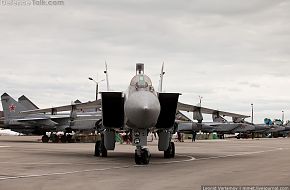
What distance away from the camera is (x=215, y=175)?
431 inches

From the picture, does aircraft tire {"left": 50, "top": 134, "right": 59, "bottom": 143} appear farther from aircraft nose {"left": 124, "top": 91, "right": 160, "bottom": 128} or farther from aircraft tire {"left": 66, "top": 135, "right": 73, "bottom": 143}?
aircraft nose {"left": 124, "top": 91, "right": 160, "bottom": 128}

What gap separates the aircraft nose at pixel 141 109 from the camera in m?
13.4

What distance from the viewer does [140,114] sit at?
13.4m

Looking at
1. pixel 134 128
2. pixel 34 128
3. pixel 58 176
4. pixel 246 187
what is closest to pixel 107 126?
pixel 134 128

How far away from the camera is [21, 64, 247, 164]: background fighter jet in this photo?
45.0ft

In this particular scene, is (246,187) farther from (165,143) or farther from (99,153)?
(99,153)

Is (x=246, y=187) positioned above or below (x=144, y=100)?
below

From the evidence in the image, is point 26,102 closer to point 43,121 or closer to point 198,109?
point 43,121

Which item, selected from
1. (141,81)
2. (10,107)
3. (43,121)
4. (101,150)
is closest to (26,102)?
(10,107)

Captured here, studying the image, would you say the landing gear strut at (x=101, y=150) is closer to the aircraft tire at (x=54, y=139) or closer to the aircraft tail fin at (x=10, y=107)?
the aircraft tire at (x=54, y=139)

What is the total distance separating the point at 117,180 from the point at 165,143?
7.36m

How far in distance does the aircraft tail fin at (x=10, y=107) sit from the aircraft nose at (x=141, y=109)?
28.8m

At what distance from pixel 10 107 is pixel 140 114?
30.3 metres

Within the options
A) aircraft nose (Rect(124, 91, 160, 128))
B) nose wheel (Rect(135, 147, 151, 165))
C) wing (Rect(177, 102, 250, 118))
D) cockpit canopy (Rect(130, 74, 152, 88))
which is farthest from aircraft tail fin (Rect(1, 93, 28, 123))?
aircraft nose (Rect(124, 91, 160, 128))
